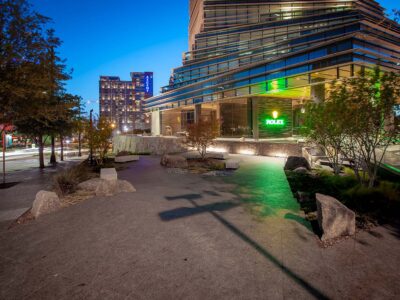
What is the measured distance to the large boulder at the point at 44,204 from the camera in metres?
6.73

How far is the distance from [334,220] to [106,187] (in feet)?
24.9

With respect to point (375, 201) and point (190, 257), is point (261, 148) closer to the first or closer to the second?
point (375, 201)

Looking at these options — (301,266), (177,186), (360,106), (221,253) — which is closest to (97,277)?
(221,253)

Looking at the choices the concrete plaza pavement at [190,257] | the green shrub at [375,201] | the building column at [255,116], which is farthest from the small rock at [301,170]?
the building column at [255,116]

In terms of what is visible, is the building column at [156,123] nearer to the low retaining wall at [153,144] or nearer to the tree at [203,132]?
the low retaining wall at [153,144]

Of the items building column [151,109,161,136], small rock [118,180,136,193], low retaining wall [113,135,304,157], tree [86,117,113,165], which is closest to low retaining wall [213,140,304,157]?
low retaining wall [113,135,304,157]

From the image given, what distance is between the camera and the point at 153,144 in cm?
3281

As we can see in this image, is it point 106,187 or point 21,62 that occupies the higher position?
point 21,62

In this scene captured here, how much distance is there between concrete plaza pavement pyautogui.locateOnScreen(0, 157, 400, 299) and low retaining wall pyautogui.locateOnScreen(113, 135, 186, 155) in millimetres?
21059

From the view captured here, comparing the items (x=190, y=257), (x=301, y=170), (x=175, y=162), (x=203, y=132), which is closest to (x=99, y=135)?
(x=175, y=162)

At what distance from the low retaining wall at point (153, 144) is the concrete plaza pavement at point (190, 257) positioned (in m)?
21.1

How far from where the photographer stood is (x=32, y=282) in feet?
12.1

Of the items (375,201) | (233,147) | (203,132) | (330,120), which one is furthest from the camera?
(233,147)

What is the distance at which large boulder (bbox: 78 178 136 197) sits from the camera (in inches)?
350
